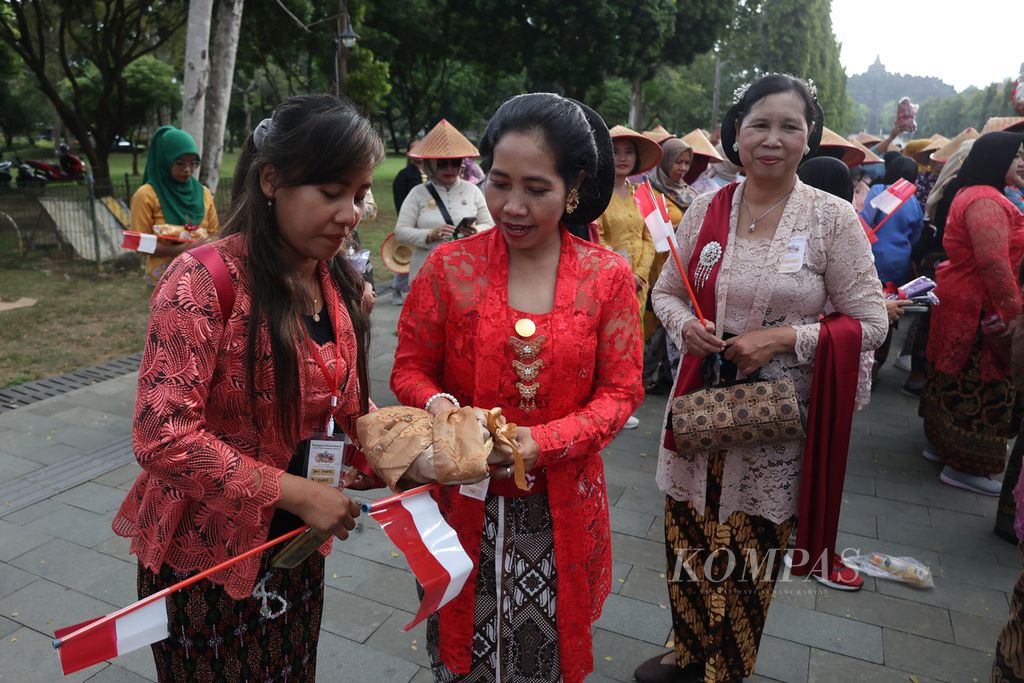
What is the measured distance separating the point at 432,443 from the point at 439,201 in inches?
169

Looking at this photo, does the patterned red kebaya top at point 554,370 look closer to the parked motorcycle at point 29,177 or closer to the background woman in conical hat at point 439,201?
the background woman in conical hat at point 439,201

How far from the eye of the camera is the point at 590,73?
24.1m

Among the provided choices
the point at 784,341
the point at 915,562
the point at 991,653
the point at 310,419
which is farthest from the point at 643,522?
the point at 310,419

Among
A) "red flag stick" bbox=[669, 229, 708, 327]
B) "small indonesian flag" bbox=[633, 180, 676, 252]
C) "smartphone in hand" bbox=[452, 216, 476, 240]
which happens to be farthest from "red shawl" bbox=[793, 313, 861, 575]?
"smartphone in hand" bbox=[452, 216, 476, 240]

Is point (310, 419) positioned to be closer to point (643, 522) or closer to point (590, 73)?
point (643, 522)

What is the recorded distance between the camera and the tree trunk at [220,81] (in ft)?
32.8

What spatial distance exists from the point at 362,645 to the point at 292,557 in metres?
1.49

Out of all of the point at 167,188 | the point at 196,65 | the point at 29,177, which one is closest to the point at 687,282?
the point at 167,188

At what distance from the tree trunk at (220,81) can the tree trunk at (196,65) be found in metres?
0.48

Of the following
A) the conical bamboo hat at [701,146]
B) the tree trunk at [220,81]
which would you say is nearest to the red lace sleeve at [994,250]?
the conical bamboo hat at [701,146]

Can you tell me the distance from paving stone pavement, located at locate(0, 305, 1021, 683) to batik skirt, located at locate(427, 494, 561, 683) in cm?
90

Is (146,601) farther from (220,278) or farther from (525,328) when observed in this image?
(525,328)

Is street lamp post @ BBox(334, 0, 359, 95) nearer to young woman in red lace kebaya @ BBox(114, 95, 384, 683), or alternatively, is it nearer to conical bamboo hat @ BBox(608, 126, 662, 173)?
conical bamboo hat @ BBox(608, 126, 662, 173)

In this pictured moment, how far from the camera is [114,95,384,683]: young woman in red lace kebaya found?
1458 mm
